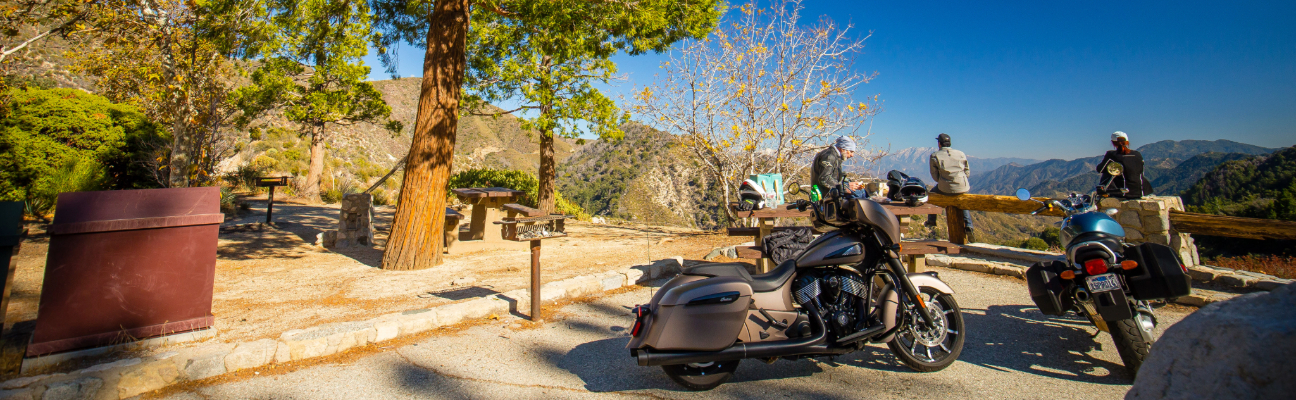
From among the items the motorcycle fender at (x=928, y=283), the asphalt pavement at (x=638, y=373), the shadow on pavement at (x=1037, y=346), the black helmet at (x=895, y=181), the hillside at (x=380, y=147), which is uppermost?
the hillside at (x=380, y=147)

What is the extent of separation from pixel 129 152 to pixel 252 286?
325 inches

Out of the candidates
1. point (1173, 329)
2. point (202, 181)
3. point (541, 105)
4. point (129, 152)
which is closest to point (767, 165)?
point (541, 105)

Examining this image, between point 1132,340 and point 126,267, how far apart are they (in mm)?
6268

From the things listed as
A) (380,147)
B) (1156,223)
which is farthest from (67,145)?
(380,147)

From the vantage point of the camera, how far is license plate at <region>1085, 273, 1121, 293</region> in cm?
309

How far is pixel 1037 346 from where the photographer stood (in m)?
3.79

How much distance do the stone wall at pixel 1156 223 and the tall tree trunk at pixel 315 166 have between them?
18.8m

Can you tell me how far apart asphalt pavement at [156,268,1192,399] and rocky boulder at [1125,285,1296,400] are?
1454 millimetres

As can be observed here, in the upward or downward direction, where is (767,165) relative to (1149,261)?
upward

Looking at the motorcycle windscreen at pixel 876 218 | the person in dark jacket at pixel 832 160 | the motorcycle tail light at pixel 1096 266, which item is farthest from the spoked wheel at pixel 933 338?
the person in dark jacket at pixel 832 160

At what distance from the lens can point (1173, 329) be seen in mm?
1693

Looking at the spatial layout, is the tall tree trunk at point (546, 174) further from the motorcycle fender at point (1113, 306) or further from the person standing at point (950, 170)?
the motorcycle fender at point (1113, 306)

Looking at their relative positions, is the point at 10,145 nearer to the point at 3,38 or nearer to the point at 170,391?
the point at 3,38

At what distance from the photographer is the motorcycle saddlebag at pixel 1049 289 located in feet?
11.0
